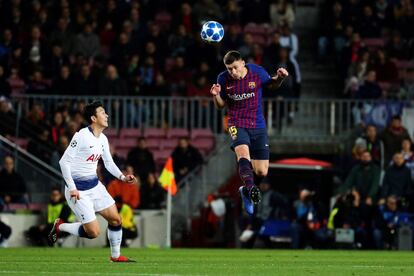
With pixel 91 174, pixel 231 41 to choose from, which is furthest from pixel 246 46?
pixel 91 174

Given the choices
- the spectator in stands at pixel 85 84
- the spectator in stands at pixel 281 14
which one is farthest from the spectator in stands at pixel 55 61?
the spectator in stands at pixel 281 14

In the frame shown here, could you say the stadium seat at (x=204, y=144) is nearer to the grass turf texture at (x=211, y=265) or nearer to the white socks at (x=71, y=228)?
the grass turf texture at (x=211, y=265)

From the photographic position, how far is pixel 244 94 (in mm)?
18266

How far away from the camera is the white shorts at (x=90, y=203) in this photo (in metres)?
16.8

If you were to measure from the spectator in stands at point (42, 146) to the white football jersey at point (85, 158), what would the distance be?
10.6m

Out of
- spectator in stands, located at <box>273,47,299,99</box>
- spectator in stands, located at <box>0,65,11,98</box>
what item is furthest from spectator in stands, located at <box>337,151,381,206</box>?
spectator in stands, located at <box>0,65,11,98</box>

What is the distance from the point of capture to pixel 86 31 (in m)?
30.1

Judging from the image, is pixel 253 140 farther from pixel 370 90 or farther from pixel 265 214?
pixel 370 90

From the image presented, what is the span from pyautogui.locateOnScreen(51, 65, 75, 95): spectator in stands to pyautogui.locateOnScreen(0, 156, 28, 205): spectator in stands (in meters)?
2.92

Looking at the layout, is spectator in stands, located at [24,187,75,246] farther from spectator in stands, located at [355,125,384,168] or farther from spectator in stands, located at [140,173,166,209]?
spectator in stands, located at [355,125,384,168]

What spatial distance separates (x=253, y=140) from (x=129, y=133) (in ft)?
32.7

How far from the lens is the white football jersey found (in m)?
16.7

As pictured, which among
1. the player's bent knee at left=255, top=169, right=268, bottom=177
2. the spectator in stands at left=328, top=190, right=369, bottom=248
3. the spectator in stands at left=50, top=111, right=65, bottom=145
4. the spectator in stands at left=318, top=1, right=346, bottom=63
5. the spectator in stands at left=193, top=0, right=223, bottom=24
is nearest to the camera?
the player's bent knee at left=255, top=169, right=268, bottom=177

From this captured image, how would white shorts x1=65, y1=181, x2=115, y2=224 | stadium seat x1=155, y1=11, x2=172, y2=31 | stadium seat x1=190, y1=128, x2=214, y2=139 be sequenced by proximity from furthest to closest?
1. stadium seat x1=155, y1=11, x2=172, y2=31
2. stadium seat x1=190, y1=128, x2=214, y2=139
3. white shorts x1=65, y1=181, x2=115, y2=224
